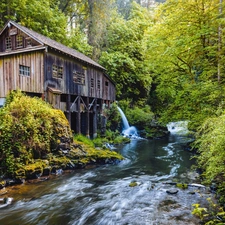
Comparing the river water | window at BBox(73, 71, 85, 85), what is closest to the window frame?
window at BBox(73, 71, 85, 85)

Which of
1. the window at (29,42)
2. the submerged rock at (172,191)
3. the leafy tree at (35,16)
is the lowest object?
the submerged rock at (172,191)

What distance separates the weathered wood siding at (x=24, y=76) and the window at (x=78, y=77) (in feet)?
10.3

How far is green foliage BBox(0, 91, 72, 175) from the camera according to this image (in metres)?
8.68

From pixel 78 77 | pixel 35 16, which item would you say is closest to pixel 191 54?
pixel 78 77

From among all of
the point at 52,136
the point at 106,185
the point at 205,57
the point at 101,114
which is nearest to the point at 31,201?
the point at 106,185

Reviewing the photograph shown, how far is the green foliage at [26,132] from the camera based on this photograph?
868 cm

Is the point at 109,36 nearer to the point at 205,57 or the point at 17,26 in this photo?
the point at 17,26

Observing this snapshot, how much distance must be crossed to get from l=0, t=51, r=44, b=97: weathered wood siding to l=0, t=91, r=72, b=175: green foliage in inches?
89.7

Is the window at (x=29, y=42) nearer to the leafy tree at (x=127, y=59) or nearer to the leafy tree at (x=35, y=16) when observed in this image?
the leafy tree at (x=35, y=16)

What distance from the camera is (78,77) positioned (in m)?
16.4

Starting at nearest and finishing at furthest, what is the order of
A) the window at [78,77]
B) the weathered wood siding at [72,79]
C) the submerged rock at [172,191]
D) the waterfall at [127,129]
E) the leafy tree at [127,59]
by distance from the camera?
1. the submerged rock at [172,191]
2. the weathered wood siding at [72,79]
3. the window at [78,77]
4. the waterfall at [127,129]
5. the leafy tree at [127,59]

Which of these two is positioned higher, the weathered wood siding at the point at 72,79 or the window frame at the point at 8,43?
the window frame at the point at 8,43

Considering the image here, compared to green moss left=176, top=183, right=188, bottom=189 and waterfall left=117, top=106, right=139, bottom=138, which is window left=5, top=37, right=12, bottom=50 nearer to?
waterfall left=117, top=106, right=139, bottom=138

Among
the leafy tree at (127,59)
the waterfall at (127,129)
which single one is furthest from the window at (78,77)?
the leafy tree at (127,59)
